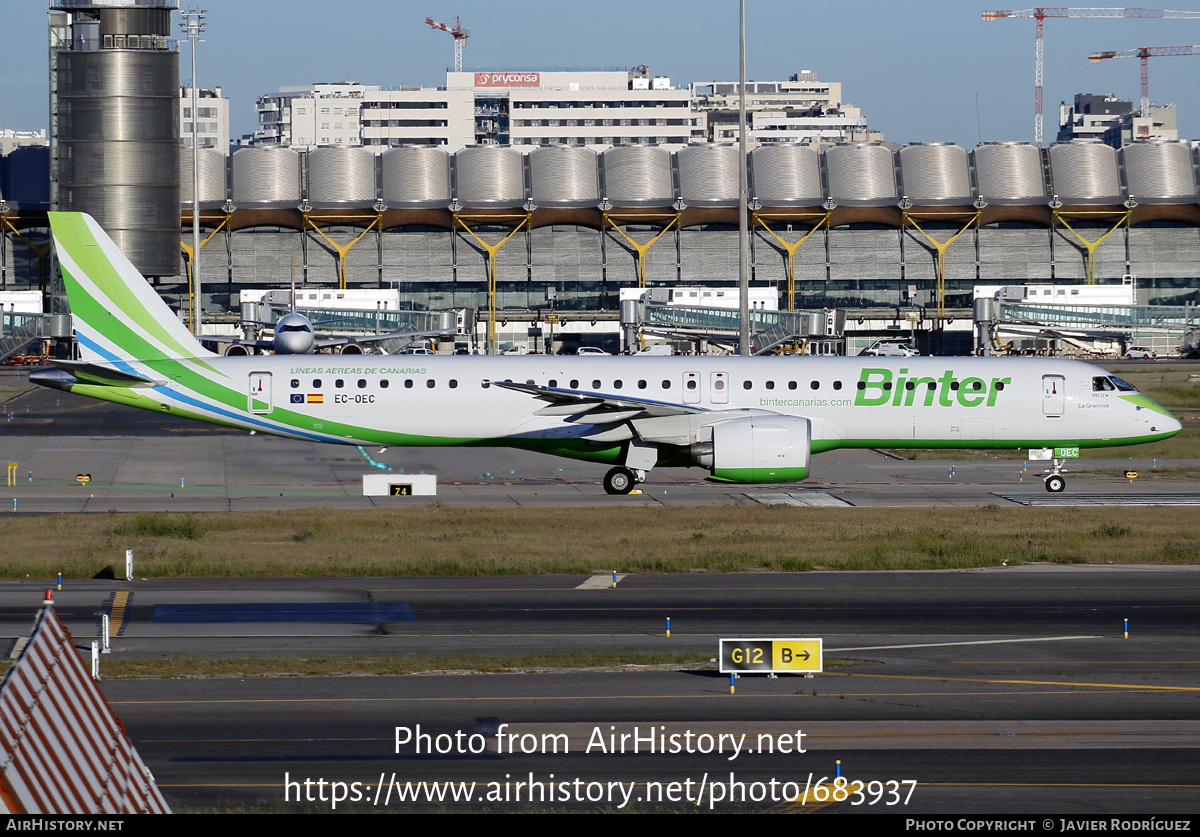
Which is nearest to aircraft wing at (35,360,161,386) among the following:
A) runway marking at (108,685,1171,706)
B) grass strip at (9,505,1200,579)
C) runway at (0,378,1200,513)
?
runway at (0,378,1200,513)

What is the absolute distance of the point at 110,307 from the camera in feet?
124

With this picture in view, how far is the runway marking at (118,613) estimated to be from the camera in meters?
21.1

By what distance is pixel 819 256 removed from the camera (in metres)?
143

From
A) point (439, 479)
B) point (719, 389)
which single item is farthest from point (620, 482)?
point (439, 479)

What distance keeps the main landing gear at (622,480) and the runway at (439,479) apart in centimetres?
35

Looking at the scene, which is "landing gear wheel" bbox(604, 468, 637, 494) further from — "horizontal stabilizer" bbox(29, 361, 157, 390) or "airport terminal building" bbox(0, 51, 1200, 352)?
"airport terminal building" bbox(0, 51, 1200, 352)

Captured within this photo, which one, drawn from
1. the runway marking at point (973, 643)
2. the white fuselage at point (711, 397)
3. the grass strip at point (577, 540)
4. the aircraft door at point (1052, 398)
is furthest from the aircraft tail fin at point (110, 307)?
the aircraft door at point (1052, 398)

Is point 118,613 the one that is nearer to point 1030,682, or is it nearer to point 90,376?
point 1030,682

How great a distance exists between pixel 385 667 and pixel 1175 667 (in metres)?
11.3

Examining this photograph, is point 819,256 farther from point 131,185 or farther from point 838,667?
point 838,667

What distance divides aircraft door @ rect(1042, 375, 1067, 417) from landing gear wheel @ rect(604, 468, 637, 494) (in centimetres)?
1236

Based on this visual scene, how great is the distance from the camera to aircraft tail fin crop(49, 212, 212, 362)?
122 feet

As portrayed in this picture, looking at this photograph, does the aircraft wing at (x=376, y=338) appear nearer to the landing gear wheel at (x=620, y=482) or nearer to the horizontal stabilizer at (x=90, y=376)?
the horizontal stabilizer at (x=90, y=376)

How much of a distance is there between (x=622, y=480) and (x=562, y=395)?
134 inches
